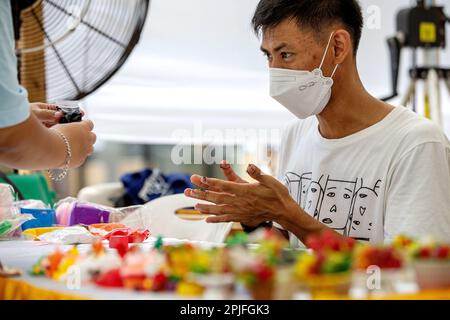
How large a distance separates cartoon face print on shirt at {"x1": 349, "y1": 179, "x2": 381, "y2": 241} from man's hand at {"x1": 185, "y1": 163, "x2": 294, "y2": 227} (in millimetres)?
202

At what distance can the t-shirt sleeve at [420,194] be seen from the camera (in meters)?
1.34

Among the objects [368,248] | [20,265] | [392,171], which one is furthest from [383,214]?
[20,265]

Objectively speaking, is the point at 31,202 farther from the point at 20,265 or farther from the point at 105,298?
the point at 105,298

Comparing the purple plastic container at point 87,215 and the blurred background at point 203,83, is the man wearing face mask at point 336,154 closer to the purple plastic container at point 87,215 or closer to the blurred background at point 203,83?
the purple plastic container at point 87,215

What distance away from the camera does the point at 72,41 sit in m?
2.02

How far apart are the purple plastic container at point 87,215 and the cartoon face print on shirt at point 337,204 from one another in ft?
1.63

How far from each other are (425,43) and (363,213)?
1414mm

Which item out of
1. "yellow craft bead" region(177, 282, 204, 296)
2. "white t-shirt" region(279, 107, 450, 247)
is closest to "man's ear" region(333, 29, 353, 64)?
"white t-shirt" region(279, 107, 450, 247)

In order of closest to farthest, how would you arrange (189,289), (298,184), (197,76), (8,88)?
(189,289), (8,88), (298,184), (197,76)

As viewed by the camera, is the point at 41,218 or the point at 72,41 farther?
the point at 72,41

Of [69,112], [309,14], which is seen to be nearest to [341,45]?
[309,14]

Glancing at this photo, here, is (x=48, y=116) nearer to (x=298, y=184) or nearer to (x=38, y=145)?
(x=38, y=145)

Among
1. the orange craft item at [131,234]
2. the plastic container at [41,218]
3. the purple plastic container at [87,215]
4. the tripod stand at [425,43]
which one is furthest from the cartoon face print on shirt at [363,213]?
the tripod stand at [425,43]
